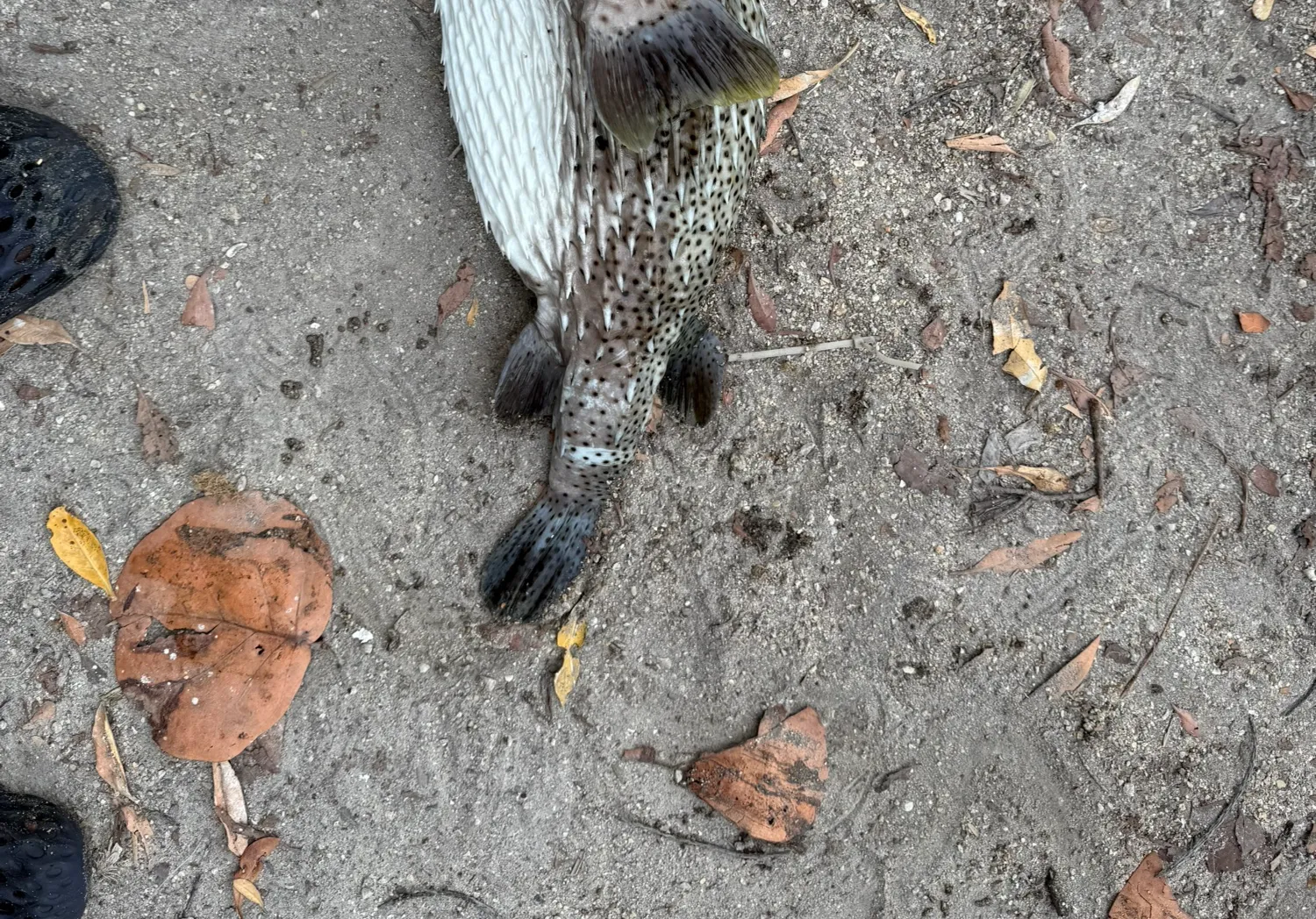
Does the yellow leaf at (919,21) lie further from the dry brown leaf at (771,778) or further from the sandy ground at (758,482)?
the dry brown leaf at (771,778)

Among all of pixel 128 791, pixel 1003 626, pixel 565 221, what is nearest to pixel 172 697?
pixel 128 791


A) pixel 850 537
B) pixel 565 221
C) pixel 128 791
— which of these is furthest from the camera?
pixel 850 537

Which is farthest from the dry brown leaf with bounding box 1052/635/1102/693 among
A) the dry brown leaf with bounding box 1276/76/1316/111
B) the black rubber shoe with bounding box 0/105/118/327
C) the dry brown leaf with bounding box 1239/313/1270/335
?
the black rubber shoe with bounding box 0/105/118/327

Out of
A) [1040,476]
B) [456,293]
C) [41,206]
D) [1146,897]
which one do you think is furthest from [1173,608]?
[41,206]

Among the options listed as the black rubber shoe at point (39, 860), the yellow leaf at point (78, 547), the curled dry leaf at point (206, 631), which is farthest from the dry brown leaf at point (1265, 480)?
the black rubber shoe at point (39, 860)

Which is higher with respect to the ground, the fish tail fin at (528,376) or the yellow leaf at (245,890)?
the fish tail fin at (528,376)

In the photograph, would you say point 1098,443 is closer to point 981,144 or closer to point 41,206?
point 981,144

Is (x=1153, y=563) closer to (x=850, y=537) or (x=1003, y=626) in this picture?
(x=1003, y=626)
